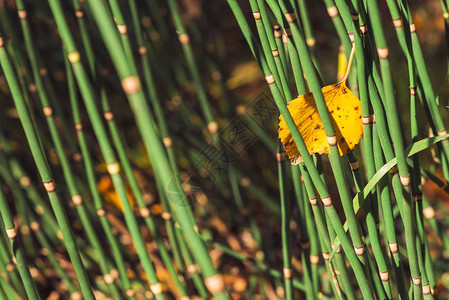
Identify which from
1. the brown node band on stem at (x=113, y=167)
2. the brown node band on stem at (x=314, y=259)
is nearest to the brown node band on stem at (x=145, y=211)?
the brown node band on stem at (x=113, y=167)

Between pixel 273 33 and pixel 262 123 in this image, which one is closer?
pixel 273 33

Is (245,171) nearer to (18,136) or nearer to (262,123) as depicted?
(262,123)

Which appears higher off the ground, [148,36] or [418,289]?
[148,36]

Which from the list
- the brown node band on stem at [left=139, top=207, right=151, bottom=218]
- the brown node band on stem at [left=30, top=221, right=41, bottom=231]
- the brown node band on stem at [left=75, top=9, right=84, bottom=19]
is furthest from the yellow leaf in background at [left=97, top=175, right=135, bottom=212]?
the brown node band on stem at [left=75, top=9, right=84, bottom=19]

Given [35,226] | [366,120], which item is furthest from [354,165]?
[35,226]

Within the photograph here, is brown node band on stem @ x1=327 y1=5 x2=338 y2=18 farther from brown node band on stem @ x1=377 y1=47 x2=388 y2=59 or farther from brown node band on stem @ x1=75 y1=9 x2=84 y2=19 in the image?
brown node band on stem @ x1=75 y1=9 x2=84 y2=19

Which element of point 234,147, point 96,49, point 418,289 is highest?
point 96,49

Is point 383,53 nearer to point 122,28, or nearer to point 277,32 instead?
point 277,32

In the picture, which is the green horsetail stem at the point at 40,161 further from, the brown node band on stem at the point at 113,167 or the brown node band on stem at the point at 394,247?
the brown node band on stem at the point at 394,247

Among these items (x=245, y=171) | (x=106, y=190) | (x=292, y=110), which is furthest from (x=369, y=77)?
(x=106, y=190)
